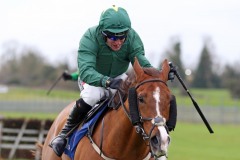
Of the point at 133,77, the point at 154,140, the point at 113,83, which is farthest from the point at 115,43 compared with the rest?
the point at 154,140

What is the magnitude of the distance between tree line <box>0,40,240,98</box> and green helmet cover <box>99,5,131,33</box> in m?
76.2

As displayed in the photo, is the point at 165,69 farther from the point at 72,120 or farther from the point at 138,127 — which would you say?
the point at 72,120

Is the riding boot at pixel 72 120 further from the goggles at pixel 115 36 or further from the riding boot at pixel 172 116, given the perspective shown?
the riding boot at pixel 172 116

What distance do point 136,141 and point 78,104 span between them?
130 cm

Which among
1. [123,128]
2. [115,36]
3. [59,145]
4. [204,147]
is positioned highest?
[115,36]

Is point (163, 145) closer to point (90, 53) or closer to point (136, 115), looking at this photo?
point (136, 115)

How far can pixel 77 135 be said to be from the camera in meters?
7.71

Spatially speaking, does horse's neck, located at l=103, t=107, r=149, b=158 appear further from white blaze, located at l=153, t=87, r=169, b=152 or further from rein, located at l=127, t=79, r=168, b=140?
white blaze, located at l=153, t=87, r=169, b=152

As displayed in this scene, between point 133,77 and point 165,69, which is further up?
point 165,69

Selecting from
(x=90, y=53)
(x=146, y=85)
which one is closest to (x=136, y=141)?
(x=146, y=85)

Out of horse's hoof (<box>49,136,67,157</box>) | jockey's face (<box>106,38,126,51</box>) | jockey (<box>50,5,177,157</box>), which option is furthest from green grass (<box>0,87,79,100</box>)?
jockey's face (<box>106,38,126,51</box>)

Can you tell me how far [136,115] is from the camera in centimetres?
623

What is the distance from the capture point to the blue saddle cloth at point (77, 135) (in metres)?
7.50

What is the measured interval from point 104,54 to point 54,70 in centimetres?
8403
